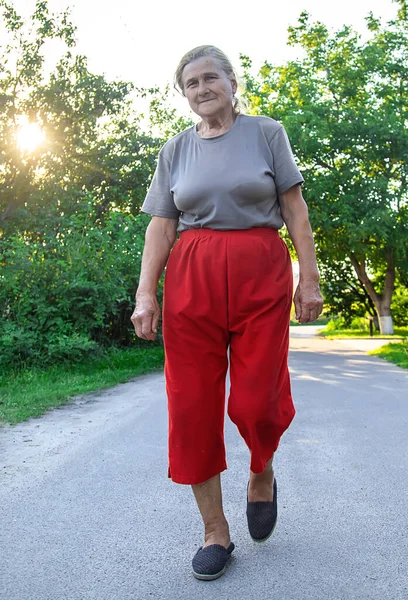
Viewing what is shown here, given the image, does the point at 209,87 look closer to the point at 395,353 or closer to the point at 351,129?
the point at 395,353

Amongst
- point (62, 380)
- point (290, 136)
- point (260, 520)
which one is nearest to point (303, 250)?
point (260, 520)

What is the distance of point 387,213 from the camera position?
2180 cm

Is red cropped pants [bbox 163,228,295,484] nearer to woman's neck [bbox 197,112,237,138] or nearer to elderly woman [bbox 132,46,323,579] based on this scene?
elderly woman [bbox 132,46,323,579]

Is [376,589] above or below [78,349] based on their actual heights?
below

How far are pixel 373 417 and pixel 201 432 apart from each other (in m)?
4.02

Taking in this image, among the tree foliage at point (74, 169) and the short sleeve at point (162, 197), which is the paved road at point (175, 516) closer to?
the short sleeve at point (162, 197)

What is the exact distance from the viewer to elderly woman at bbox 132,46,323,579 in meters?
2.83

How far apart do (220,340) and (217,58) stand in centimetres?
114

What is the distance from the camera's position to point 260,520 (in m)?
3.08

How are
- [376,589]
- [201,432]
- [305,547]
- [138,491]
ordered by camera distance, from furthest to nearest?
[138,491] → [305,547] → [201,432] → [376,589]

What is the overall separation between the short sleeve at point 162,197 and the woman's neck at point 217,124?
209mm

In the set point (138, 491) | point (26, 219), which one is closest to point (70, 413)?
point (138, 491)

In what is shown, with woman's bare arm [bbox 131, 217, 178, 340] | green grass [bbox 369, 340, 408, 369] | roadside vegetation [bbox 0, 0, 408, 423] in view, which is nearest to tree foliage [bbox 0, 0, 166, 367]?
roadside vegetation [bbox 0, 0, 408, 423]

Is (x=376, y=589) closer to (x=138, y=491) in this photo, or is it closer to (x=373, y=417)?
(x=138, y=491)
